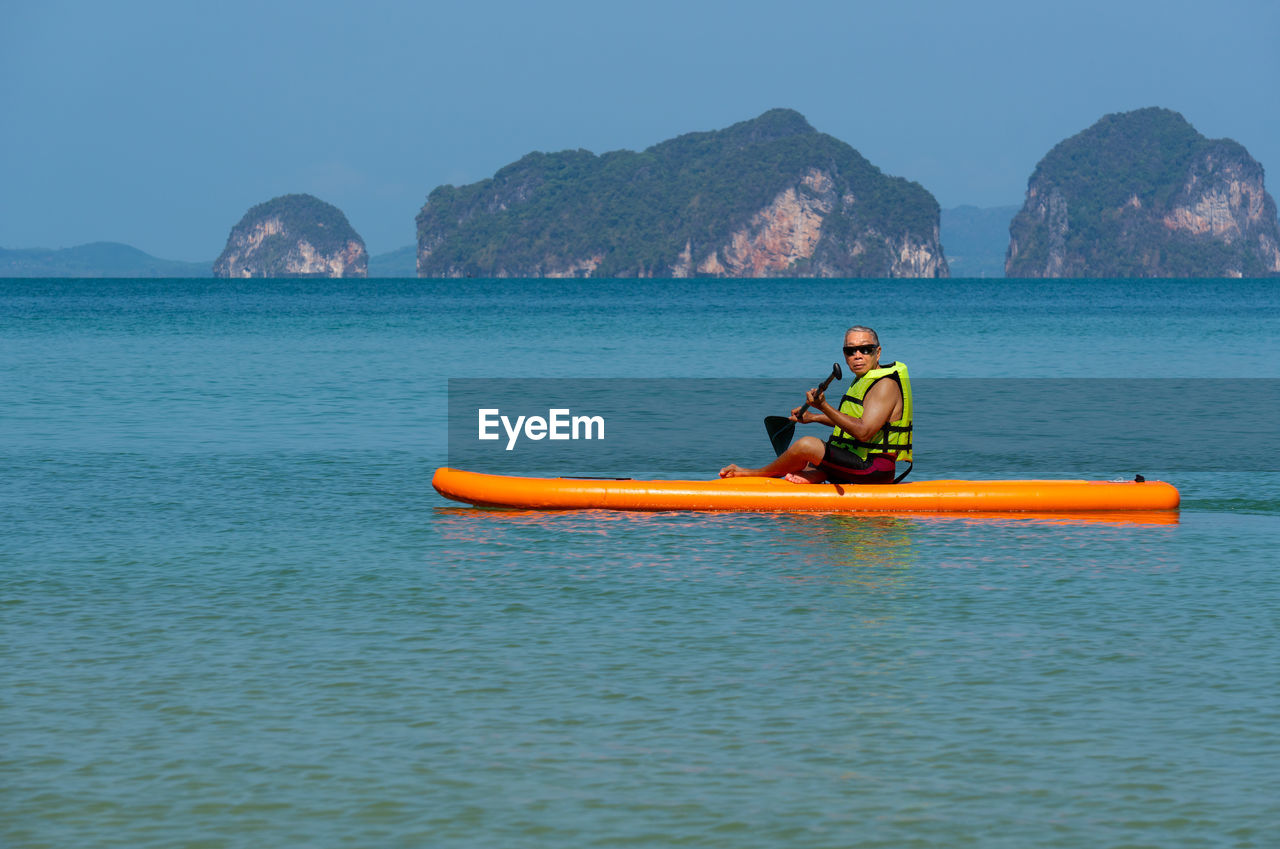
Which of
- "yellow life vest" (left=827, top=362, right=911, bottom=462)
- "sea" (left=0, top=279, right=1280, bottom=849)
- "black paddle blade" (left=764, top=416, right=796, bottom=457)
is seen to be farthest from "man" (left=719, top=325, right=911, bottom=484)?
"sea" (left=0, top=279, right=1280, bottom=849)

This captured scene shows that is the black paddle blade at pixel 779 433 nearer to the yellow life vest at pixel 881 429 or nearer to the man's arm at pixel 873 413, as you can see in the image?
the yellow life vest at pixel 881 429

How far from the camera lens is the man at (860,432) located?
1082cm

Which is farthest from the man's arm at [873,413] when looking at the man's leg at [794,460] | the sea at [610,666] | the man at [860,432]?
the sea at [610,666]

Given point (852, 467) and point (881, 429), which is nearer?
point (881, 429)

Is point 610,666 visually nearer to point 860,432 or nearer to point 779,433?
point 860,432

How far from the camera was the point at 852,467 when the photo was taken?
11.2m

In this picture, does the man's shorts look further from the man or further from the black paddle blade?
the black paddle blade

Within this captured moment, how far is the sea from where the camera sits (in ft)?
17.3

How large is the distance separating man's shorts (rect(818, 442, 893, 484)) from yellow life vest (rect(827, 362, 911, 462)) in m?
0.07

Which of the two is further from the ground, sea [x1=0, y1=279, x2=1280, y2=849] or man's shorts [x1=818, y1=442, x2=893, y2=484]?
man's shorts [x1=818, y1=442, x2=893, y2=484]

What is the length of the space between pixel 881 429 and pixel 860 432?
0.64 feet

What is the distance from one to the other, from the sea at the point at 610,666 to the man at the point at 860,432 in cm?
43

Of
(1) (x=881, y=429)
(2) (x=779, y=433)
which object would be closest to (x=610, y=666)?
(1) (x=881, y=429)

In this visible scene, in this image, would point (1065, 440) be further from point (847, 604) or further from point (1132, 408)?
point (847, 604)
